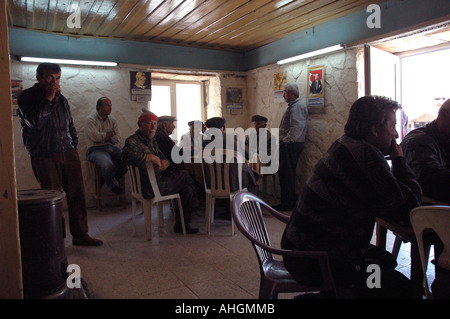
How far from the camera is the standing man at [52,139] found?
113 inches

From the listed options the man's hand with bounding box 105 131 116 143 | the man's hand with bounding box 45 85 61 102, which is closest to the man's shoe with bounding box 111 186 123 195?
the man's hand with bounding box 105 131 116 143

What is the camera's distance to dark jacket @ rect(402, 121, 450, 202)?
184cm

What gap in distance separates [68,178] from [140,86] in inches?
108

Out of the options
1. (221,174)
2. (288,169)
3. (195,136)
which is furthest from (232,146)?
(288,169)

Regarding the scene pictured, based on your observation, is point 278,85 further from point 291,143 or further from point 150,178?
point 150,178

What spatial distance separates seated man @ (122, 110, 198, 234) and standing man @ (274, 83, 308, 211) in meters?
1.60

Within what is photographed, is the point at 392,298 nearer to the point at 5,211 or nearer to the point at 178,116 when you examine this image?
the point at 5,211

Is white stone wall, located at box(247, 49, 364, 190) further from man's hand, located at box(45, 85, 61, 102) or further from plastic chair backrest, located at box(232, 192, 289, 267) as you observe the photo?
man's hand, located at box(45, 85, 61, 102)

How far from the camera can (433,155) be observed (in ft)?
6.50

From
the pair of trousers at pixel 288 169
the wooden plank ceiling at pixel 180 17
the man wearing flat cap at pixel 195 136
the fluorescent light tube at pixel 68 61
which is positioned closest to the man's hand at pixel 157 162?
the man wearing flat cap at pixel 195 136

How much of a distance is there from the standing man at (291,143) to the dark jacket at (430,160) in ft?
8.88

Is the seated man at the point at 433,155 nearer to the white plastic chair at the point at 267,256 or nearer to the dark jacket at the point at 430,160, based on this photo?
the dark jacket at the point at 430,160

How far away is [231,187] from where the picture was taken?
12.1 feet
